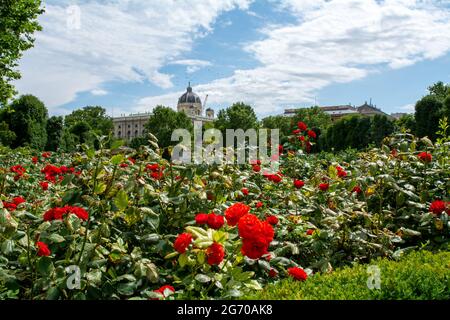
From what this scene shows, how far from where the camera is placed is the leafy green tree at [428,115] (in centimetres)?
2584

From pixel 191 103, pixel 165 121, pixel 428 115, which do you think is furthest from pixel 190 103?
pixel 428 115

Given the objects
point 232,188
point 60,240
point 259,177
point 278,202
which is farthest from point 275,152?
point 60,240

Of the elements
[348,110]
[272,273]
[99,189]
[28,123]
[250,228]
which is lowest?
[272,273]

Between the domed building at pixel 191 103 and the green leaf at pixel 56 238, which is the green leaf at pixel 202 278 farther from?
the domed building at pixel 191 103

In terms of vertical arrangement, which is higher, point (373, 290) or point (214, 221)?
point (214, 221)

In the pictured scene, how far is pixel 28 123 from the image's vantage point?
90.4 feet

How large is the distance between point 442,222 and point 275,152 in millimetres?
2665

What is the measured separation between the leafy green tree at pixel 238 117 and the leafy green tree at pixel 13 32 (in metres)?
43.0

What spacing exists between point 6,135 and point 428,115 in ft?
73.6

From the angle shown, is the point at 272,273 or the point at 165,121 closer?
the point at 272,273

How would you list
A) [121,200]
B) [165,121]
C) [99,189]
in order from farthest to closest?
[165,121] < [99,189] < [121,200]

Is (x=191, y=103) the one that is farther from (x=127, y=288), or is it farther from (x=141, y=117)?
(x=127, y=288)
